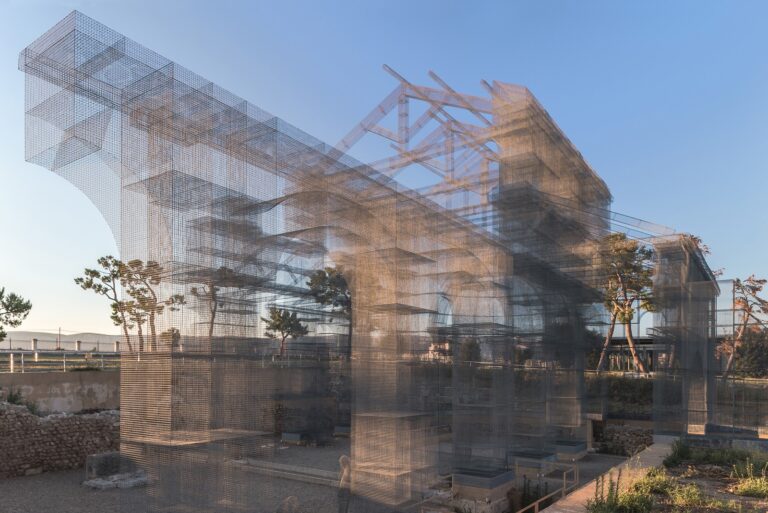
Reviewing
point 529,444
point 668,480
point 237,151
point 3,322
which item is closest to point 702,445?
point 529,444

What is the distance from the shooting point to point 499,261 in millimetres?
13680

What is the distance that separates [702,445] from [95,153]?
13810 millimetres

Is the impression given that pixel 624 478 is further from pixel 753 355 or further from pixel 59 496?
pixel 753 355

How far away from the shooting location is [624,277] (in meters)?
20.5

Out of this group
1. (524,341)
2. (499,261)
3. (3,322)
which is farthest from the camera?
(3,322)

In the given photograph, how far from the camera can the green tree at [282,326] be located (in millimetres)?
11180

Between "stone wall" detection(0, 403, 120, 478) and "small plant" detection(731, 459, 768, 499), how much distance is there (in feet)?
41.5

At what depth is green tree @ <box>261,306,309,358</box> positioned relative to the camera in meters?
11.2

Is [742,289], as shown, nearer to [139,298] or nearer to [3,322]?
[139,298]

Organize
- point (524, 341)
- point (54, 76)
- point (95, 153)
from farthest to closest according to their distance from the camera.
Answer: point (524, 341) < point (95, 153) < point (54, 76)

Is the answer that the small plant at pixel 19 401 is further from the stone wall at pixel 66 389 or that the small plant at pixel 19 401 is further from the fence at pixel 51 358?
the fence at pixel 51 358

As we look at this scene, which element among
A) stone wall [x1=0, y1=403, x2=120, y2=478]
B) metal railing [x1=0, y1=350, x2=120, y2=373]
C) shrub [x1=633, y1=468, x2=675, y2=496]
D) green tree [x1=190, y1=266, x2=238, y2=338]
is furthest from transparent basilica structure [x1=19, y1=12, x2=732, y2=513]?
metal railing [x1=0, y1=350, x2=120, y2=373]

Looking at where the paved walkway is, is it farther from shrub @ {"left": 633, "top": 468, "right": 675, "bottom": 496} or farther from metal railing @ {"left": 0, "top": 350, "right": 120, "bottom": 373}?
metal railing @ {"left": 0, "top": 350, "right": 120, "bottom": 373}

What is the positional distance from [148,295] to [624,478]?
7.30 metres
